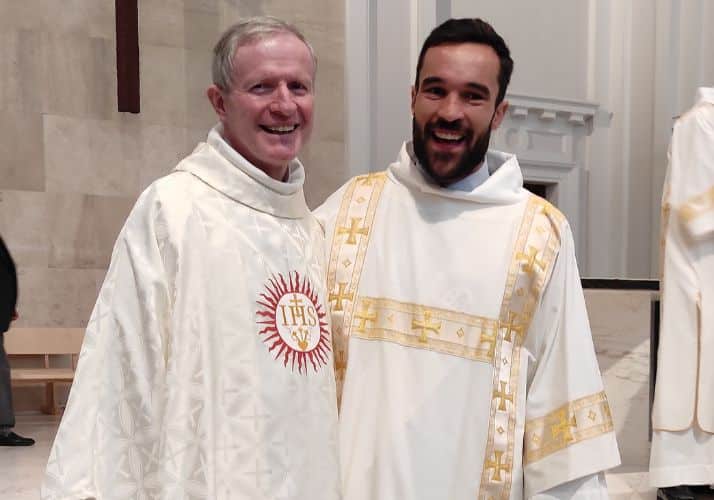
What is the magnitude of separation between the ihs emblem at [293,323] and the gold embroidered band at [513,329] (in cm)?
53

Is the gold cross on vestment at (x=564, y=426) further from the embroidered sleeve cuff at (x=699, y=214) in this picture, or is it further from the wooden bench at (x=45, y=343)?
the wooden bench at (x=45, y=343)

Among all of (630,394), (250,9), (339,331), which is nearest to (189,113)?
(250,9)

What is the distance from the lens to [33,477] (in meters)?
4.36

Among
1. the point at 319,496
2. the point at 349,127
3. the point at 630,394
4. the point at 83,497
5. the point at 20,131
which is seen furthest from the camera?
the point at 349,127

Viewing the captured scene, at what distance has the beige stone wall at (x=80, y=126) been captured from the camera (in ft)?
22.2

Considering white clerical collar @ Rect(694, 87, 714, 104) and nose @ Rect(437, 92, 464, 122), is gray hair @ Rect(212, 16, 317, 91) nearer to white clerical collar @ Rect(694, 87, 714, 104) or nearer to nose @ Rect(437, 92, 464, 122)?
nose @ Rect(437, 92, 464, 122)

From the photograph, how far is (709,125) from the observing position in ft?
14.3

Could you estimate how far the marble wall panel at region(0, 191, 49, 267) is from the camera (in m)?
6.73

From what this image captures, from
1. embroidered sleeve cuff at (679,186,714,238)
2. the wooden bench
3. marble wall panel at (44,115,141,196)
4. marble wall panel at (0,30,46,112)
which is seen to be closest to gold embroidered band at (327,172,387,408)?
embroidered sleeve cuff at (679,186,714,238)

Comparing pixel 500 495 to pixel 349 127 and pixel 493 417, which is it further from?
pixel 349 127

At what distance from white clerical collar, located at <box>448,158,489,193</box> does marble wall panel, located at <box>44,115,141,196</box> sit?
5084mm

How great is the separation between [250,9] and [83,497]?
6.19m

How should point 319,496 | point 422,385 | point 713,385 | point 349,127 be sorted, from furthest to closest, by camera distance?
point 349,127
point 713,385
point 422,385
point 319,496

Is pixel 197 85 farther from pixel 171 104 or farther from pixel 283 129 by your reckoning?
pixel 283 129
